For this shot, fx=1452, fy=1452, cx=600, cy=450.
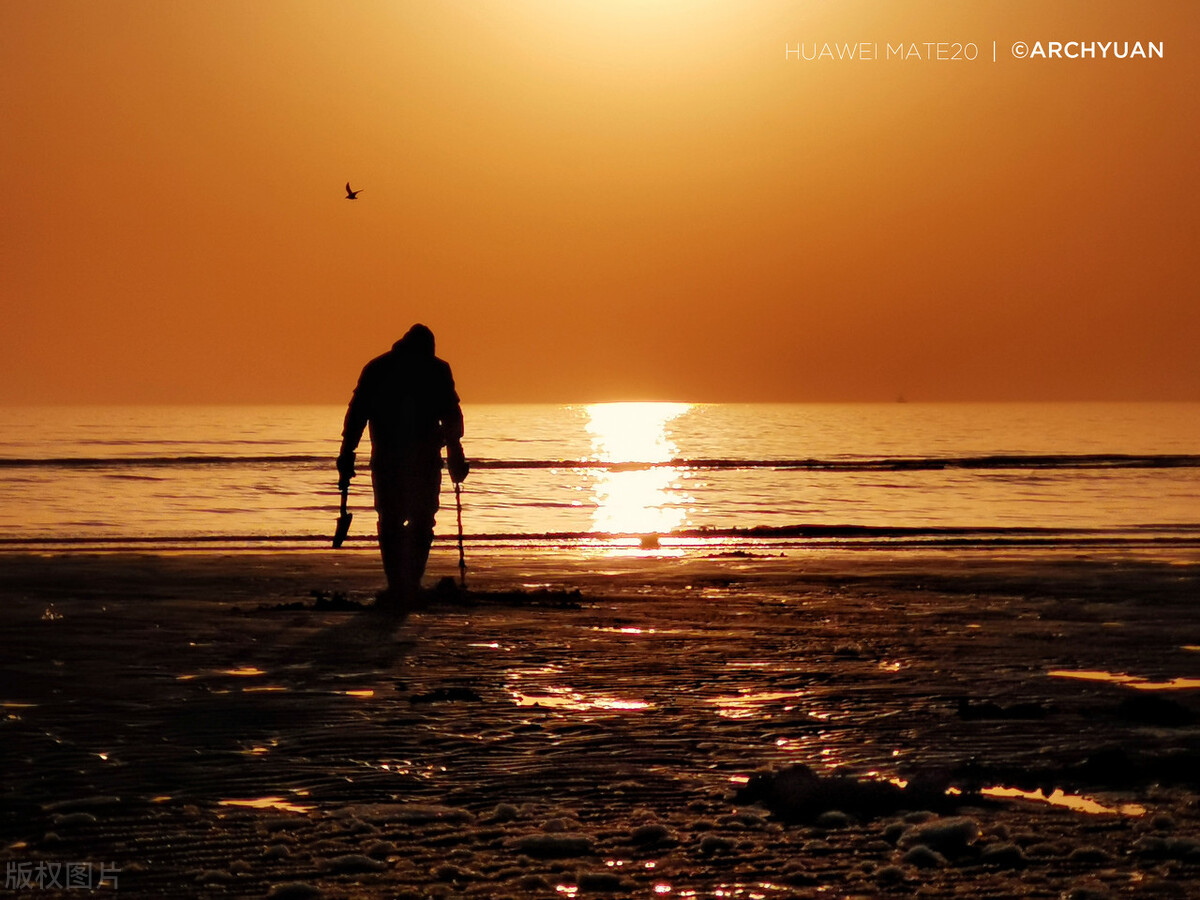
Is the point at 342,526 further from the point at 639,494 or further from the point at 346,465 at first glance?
the point at 639,494

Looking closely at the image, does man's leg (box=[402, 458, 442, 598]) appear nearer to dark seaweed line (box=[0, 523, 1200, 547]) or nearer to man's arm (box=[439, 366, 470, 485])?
man's arm (box=[439, 366, 470, 485])

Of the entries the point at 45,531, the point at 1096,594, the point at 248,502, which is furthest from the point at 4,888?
the point at 248,502

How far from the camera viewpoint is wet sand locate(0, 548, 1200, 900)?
436 cm

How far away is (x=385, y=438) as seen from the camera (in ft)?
39.4

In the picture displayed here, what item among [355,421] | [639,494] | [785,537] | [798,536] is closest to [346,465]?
[355,421]

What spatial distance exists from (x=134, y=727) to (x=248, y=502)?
25.5 meters

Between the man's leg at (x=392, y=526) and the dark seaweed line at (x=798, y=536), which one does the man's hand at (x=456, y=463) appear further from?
the dark seaweed line at (x=798, y=536)

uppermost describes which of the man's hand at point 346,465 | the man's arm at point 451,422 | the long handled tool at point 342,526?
the man's arm at point 451,422

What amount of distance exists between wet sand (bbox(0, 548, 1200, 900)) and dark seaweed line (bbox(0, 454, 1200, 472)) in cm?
3665

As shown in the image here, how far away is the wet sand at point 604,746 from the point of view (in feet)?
14.3

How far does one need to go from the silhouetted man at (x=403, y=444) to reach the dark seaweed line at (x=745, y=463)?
35.0m

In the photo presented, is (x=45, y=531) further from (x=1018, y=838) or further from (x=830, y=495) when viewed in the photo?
(x=1018, y=838)

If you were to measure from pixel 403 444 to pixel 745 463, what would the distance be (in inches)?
1605

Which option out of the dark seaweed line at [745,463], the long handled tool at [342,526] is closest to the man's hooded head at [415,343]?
the long handled tool at [342,526]
